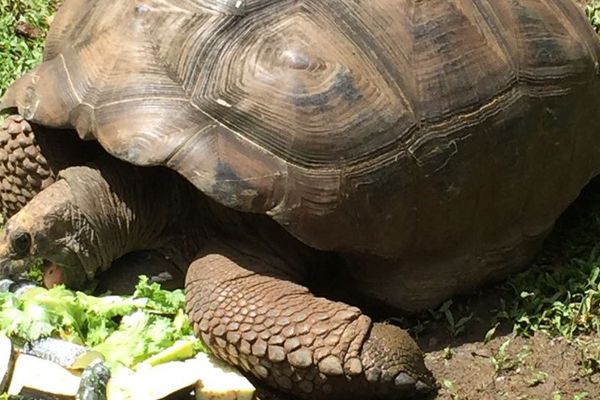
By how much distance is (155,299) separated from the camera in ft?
13.6

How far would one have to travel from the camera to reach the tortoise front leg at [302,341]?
11.9ft

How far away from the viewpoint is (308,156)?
3.70m

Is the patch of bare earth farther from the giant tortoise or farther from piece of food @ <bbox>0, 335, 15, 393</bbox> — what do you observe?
piece of food @ <bbox>0, 335, 15, 393</bbox>

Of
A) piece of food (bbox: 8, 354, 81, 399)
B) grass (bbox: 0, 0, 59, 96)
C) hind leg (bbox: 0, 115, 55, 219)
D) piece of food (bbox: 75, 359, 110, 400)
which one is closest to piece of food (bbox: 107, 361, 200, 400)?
piece of food (bbox: 75, 359, 110, 400)

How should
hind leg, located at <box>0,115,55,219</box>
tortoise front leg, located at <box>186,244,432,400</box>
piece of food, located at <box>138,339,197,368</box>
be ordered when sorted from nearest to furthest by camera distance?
tortoise front leg, located at <box>186,244,432,400</box> < piece of food, located at <box>138,339,197,368</box> < hind leg, located at <box>0,115,55,219</box>

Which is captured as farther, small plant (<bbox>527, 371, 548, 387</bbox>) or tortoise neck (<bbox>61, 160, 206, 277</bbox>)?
tortoise neck (<bbox>61, 160, 206, 277</bbox>)

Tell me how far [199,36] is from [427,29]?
798 mm

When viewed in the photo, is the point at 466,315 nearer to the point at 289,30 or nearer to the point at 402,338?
the point at 402,338

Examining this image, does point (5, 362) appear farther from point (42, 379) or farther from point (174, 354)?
point (174, 354)

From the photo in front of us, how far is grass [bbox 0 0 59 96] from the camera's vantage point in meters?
5.72

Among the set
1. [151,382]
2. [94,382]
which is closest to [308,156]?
[151,382]

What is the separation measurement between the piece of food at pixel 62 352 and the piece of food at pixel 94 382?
0.06 metres

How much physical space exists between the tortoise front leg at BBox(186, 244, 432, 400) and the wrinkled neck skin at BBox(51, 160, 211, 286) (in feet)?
1.22

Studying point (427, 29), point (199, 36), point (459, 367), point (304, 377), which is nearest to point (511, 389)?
point (459, 367)
